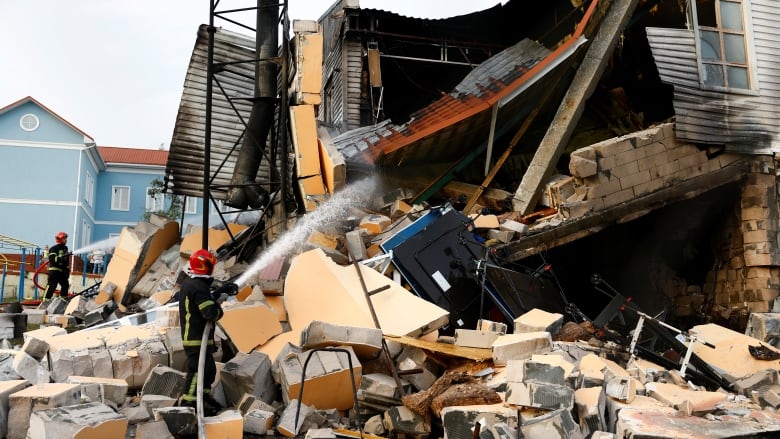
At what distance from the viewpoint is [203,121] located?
15.0m

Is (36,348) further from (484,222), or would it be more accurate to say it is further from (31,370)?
(484,222)

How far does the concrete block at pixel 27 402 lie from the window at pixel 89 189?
1219 inches

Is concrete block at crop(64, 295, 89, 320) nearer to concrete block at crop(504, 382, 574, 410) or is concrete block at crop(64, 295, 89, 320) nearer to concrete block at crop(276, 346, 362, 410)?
concrete block at crop(276, 346, 362, 410)

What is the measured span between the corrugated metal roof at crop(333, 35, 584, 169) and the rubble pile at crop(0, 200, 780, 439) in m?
2.89

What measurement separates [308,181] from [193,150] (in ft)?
13.8

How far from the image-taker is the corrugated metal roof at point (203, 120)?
48.6ft

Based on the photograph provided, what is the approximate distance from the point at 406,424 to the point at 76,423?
103 inches

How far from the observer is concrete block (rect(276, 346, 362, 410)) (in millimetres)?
6707

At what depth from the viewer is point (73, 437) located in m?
5.08

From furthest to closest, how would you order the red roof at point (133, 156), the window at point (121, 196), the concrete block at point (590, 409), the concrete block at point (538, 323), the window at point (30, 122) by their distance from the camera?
the red roof at point (133, 156), the window at point (121, 196), the window at point (30, 122), the concrete block at point (538, 323), the concrete block at point (590, 409)

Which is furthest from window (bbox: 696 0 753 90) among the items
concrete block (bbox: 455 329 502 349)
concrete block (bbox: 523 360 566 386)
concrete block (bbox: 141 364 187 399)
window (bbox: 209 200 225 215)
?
concrete block (bbox: 141 364 187 399)

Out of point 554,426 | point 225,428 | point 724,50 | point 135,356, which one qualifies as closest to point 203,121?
point 135,356

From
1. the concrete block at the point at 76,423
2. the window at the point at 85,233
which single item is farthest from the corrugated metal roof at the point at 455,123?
the window at the point at 85,233

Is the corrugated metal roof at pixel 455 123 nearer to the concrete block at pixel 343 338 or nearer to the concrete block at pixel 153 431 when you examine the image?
the concrete block at pixel 343 338
